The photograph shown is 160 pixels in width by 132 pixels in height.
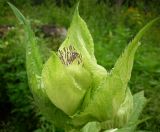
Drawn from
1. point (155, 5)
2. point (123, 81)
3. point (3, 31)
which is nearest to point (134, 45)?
point (123, 81)

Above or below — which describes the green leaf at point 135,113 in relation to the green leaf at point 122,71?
below

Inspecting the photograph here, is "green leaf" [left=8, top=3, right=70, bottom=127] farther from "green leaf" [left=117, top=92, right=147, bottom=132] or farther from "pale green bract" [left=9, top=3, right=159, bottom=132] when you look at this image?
"green leaf" [left=117, top=92, right=147, bottom=132]

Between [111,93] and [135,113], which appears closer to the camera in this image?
[111,93]

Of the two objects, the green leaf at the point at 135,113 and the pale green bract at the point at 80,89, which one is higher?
the pale green bract at the point at 80,89

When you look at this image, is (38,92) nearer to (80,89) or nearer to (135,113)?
(80,89)

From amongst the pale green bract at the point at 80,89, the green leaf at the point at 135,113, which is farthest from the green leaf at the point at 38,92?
the green leaf at the point at 135,113

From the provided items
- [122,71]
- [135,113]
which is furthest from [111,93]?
[135,113]

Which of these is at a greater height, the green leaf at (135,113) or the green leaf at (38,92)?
the green leaf at (38,92)

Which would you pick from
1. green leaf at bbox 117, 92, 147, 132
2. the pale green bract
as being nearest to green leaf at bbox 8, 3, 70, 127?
the pale green bract

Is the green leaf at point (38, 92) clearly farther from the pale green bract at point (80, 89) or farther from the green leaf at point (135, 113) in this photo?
the green leaf at point (135, 113)
